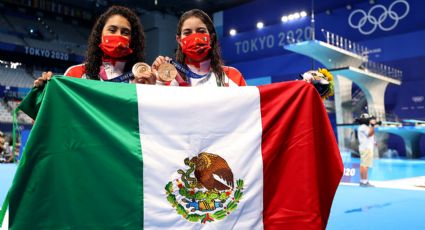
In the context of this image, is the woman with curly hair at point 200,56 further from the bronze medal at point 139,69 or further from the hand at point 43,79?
the hand at point 43,79

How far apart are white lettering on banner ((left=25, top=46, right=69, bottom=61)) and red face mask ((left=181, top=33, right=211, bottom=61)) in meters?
21.2

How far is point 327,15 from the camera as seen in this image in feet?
58.4

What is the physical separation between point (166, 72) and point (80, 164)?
0.69 meters

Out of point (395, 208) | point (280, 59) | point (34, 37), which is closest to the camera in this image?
point (395, 208)

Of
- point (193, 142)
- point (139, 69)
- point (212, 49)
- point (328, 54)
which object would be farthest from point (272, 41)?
point (193, 142)

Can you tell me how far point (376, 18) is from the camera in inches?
637

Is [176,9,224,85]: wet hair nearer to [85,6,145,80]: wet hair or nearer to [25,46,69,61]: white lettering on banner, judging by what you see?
[85,6,145,80]: wet hair

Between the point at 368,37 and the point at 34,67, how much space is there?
18.6m

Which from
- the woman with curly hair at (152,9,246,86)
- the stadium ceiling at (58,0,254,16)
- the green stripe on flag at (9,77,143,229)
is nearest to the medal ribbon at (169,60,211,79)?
the woman with curly hair at (152,9,246,86)

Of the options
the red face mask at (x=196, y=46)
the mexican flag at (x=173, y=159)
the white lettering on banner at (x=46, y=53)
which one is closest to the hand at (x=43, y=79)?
the mexican flag at (x=173, y=159)

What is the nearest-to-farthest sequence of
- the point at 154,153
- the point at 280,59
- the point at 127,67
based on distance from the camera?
1. the point at 154,153
2. the point at 127,67
3. the point at 280,59

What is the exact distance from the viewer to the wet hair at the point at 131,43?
7.87 ft

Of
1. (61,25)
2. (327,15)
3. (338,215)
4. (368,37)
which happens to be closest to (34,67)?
(61,25)

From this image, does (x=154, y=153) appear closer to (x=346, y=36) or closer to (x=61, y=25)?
(x=346, y=36)
